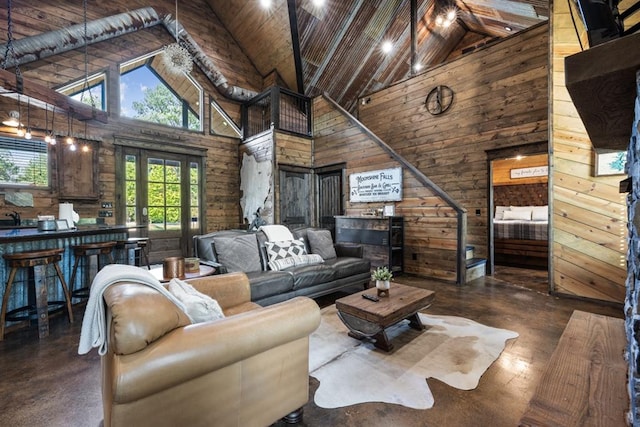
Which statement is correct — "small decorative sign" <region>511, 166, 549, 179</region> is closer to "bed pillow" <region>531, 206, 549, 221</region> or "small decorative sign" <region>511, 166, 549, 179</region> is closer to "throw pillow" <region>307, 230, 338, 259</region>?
"bed pillow" <region>531, 206, 549, 221</region>

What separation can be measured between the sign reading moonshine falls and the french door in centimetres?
362

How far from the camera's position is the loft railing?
6.27 metres

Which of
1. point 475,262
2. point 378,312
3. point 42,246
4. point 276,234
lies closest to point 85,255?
point 42,246

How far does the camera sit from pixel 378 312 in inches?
87.5

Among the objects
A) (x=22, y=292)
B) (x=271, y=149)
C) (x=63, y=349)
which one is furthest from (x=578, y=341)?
(x=271, y=149)

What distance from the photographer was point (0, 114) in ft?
14.2

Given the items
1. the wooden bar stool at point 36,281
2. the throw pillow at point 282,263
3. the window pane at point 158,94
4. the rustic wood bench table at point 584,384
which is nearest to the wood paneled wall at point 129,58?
the window pane at point 158,94

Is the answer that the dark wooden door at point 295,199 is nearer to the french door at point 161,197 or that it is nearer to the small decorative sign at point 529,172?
the french door at point 161,197

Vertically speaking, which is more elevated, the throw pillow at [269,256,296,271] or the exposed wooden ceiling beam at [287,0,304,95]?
the exposed wooden ceiling beam at [287,0,304,95]

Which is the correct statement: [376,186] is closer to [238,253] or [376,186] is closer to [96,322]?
[238,253]

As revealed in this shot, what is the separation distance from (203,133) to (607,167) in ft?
23.4

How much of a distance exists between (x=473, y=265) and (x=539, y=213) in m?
3.63

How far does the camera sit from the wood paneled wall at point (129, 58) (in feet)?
15.5

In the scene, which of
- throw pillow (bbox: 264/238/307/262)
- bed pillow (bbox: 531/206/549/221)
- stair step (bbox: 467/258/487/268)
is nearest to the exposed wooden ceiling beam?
throw pillow (bbox: 264/238/307/262)
